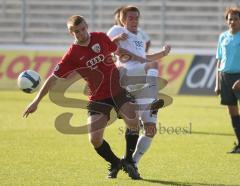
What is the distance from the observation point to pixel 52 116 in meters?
16.9

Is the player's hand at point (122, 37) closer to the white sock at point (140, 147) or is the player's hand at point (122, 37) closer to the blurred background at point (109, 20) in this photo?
the white sock at point (140, 147)

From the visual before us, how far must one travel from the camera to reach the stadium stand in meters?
28.1

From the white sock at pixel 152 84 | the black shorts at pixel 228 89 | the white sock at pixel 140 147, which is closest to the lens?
the white sock at pixel 140 147

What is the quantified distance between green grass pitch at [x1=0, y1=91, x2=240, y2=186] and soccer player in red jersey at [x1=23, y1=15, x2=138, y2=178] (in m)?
0.46

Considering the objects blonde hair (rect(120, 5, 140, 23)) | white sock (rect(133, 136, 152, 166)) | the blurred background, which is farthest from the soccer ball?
the blurred background

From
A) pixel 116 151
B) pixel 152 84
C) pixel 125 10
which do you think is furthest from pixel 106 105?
pixel 116 151

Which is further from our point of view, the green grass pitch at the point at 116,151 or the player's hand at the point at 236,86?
the player's hand at the point at 236,86

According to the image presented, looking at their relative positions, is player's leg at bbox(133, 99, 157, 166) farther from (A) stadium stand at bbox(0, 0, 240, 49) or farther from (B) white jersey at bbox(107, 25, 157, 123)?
(A) stadium stand at bbox(0, 0, 240, 49)

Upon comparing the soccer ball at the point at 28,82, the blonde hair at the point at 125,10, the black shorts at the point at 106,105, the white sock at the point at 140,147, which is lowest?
the white sock at the point at 140,147

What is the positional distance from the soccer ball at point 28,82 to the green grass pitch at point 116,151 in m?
1.05

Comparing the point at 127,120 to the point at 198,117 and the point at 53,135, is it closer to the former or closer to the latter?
the point at 53,135

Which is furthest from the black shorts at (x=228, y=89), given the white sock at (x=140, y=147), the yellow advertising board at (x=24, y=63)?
the yellow advertising board at (x=24, y=63)

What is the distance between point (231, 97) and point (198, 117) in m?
5.20

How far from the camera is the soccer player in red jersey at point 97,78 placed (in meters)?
8.80
